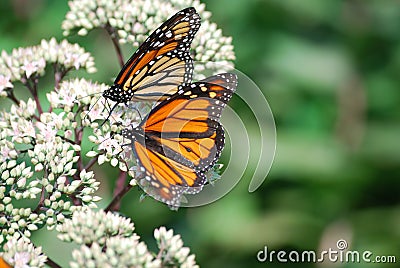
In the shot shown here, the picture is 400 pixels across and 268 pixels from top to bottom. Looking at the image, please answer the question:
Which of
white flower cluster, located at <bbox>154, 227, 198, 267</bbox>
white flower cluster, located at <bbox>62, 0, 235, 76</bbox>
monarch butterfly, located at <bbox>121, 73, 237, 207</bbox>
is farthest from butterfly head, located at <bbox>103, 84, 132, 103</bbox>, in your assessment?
white flower cluster, located at <bbox>154, 227, 198, 267</bbox>

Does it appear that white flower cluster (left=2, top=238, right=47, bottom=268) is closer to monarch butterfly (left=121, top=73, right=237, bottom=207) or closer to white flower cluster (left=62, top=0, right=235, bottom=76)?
monarch butterfly (left=121, top=73, right=237, bottom=207)

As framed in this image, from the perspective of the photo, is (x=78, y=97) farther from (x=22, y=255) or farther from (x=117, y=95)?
(x=22, y=255)

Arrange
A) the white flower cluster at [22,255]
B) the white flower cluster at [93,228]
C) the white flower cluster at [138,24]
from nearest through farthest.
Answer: the white flower cluster at [22,255] < the white flower cluster at [93,228] < the white flower cluster at [138,24]

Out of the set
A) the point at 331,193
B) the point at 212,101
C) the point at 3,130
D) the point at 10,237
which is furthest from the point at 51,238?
the point at 331,193

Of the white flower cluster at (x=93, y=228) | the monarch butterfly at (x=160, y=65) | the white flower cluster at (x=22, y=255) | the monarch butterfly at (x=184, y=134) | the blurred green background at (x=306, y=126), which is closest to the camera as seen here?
the white flower cluster at (x=22, y=255)

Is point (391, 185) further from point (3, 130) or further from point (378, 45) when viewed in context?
point (3, 130)

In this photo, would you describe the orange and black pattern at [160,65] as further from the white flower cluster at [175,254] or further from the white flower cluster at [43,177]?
the white flower cluster at [175,254]

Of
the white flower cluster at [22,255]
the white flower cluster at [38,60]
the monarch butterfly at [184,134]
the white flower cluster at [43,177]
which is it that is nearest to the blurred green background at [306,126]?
the white flower cluster at [38,60]

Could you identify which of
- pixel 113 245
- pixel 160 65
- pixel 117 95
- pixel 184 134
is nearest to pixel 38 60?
pixel 117 95
